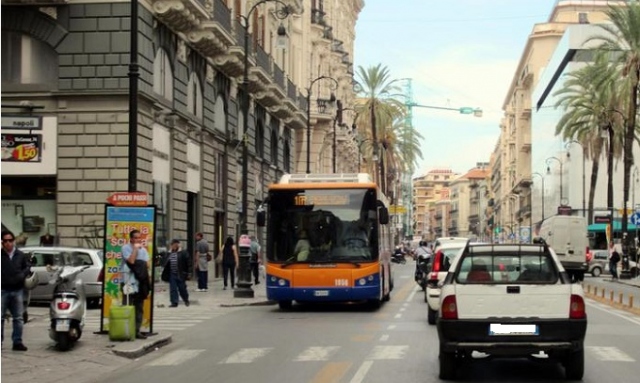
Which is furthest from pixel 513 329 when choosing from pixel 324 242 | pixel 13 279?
pixel 324 242

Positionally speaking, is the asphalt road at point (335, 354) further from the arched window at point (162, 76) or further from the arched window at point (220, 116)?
the arched window at point (220, 116)

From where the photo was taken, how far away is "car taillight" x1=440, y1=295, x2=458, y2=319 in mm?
11771

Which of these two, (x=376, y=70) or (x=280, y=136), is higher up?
(x=376, y=70)

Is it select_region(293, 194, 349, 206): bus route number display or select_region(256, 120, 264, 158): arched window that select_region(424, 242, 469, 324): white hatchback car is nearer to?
select_region(293, 194, 349, 206): bus route number display

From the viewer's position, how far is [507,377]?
12391 mm

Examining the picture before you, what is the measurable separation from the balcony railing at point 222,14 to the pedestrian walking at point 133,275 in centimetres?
2121

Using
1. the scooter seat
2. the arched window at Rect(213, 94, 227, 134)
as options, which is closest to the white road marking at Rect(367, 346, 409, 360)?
the scooter seat

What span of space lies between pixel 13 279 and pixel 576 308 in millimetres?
8285

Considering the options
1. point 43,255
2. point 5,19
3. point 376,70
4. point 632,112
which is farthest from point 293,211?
point 376,70

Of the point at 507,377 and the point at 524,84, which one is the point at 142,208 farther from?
the point at 524,84

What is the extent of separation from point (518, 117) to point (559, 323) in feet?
474

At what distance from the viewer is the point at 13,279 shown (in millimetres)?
15031

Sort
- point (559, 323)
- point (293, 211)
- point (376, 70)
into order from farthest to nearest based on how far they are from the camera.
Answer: point (376, 70) → point (293, 211) → point (559, 323)

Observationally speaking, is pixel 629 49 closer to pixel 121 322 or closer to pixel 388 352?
pixel 388 352
